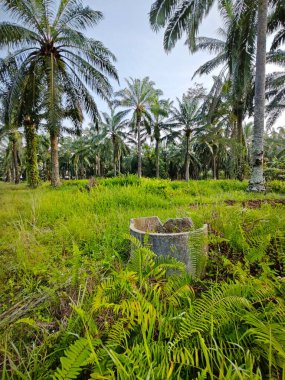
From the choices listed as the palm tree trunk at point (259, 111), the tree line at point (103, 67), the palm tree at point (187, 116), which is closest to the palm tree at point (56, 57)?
the tree line at point (103, 67)

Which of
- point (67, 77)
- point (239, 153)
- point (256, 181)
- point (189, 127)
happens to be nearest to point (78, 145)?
point (189, 127)

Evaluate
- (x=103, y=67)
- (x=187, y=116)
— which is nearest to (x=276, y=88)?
(x=187, y=116)

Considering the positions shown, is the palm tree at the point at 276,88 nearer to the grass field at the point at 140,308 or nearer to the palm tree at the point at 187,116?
the palm tree at the point at 187,116

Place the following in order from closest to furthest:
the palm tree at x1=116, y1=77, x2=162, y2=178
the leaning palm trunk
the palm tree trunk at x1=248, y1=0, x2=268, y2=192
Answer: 1. the palm tree trunk at x1=248, y1=0, x2=268, y2=192
2. the leaning palm trunk
3. the palm tree at x1=116, y1=77, x2=162, y2=178

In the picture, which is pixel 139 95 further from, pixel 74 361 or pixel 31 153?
pixel 74 361

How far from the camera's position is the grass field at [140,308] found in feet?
3.16

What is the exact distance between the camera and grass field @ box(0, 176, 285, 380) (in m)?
0.96

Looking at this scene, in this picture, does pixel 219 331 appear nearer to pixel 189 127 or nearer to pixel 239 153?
pixel 239 153

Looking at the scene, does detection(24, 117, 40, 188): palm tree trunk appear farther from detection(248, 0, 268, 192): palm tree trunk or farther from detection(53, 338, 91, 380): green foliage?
detection(53, 338, 91, 380): green foliage

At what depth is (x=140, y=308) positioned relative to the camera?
3.78 ft

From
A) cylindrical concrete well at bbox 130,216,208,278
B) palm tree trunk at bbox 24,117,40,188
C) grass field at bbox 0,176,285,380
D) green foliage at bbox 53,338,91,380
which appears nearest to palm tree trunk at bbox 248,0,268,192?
grass field at bbox 0,176,285,380

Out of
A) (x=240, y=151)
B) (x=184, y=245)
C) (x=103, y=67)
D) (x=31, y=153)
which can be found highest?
(x=103, y=67)

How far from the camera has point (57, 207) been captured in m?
4.82

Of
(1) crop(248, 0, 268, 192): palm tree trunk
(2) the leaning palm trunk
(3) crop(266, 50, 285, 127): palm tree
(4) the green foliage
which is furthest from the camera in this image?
(3) crop(266, 50, 285, 127): palm tree
